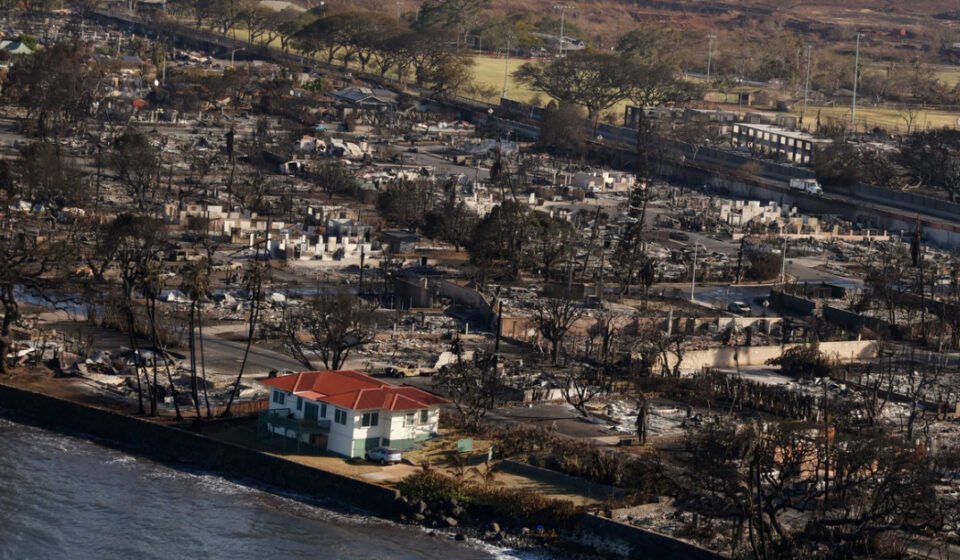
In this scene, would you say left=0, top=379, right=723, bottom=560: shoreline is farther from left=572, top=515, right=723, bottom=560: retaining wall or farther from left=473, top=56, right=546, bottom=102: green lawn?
left=473, top=56, right=546, bottom=102: green lawn

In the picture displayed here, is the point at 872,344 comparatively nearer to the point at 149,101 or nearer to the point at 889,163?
the point at 889,163

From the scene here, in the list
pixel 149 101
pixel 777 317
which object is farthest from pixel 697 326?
pixel 149 101

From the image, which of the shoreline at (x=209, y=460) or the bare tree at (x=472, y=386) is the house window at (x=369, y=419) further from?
the bare tree at (x=472, y=386)

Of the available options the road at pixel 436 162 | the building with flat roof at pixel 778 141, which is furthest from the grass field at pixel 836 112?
the road at pixel 436 162

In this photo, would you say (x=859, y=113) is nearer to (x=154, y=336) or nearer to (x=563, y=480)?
(x=154, y=336)

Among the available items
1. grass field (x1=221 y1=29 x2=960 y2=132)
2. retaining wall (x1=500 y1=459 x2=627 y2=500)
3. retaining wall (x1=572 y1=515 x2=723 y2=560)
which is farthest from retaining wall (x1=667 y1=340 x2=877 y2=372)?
grass field (x1=221 y1=29 x2=960 y2=132)

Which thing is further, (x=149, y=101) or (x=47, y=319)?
(x=149, y=101)

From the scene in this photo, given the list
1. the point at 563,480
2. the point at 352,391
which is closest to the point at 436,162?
the point at 352,391
